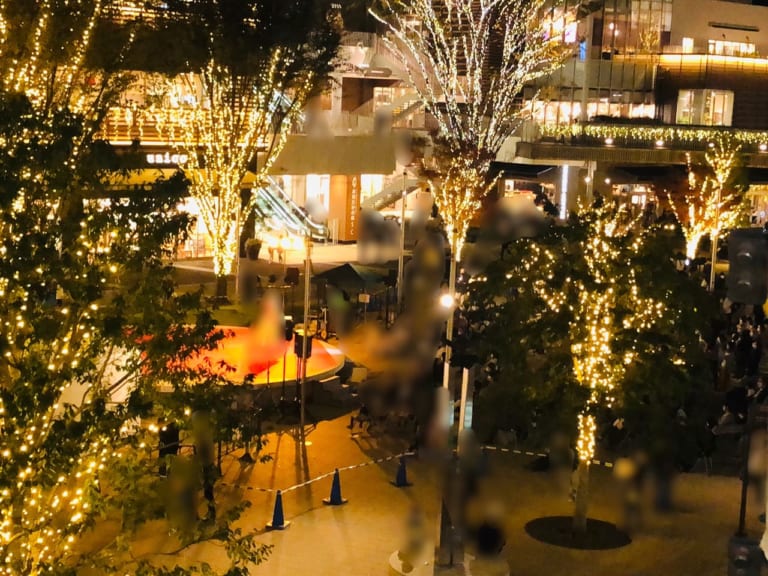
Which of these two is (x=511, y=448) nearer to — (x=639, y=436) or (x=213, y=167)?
(x=639, y=436)

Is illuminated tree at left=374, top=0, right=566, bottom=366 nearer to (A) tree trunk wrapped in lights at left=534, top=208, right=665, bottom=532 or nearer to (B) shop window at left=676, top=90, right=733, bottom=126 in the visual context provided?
(B) shop window at left=676, top=90, right=733, bottom=126

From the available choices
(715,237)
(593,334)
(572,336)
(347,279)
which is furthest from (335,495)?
(715,237)

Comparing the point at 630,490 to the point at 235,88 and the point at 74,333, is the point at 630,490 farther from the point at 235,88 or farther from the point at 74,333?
the point at 235,88

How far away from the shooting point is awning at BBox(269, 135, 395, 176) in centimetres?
3681

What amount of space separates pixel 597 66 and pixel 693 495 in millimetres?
39606

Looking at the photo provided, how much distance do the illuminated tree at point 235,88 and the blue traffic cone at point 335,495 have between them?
1354 cm

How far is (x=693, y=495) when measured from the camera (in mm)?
15469

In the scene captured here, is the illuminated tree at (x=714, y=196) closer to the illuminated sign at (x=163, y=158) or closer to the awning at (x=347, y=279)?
the awning at (x=347, y=279)

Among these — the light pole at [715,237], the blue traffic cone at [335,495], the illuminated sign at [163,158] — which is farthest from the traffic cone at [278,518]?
the illuminated sign at [163,158]

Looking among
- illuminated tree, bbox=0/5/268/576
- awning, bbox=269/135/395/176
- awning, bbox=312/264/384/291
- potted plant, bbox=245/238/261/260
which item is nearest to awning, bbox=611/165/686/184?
awning, bbox=269/135/395/176

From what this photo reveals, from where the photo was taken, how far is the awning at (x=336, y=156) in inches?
1449

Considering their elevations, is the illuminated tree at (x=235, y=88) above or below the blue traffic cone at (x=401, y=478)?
above

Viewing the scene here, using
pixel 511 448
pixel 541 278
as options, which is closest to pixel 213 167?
pixel 511 448

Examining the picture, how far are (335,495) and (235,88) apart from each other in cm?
1463
